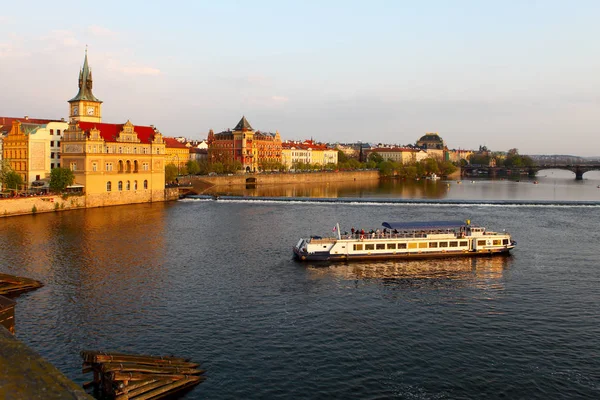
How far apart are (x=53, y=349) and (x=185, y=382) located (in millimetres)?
5704

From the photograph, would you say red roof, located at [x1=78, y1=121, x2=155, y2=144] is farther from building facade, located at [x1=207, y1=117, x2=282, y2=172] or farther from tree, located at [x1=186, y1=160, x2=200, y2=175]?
building facade, located at [x1=207, y1=117, x2=282, y2=172]

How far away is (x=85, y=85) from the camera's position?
74.9 m

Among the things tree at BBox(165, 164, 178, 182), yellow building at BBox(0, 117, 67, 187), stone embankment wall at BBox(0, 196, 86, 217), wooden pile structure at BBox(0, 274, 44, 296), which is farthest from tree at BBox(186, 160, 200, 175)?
wooden pile structure at BBox(0, 274, 44, 296)

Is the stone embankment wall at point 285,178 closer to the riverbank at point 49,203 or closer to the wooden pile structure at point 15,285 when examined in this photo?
the riverbank at point 49,203

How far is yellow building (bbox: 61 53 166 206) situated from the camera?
204ft

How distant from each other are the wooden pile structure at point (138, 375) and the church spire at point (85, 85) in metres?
63.7

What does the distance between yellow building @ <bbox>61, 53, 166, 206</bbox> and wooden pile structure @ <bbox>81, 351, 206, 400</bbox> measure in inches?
1869

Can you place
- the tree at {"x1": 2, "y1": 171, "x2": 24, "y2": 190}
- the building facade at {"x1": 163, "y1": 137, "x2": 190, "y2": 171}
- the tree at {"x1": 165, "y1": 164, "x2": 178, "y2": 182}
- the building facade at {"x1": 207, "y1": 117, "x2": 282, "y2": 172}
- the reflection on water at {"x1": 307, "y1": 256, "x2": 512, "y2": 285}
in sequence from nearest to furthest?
the reflection on water at {"x1": 307, "y1": 256, "x2": 512, "y2": 285}, the tree at {"x1": 2, "y1": 171, "x2": 24, "y2": 190}, the tree at {"x1": 165, "y1": 164, "x2": 178, "y2": 182}, the building facade at {"x1": 163, "y1": 137, "x2": 190, "y2": 171}, the building facade at {"x1": 207, "y1": 117, "x2": 282, "y2": 172}

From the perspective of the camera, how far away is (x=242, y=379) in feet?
57.9

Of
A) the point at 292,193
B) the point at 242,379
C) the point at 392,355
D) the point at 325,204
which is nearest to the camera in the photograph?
the point at 242,379

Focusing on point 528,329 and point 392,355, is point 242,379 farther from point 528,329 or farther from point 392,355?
point 528,329

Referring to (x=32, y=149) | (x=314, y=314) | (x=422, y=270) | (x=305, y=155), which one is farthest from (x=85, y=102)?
(x=305, y=155)

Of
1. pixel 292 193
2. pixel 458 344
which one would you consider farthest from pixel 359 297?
pixel 292 193

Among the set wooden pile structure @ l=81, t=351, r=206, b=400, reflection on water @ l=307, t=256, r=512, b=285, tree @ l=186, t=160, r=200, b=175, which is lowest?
wooden pile structure @ l=81, t=351, r=206, b=400
